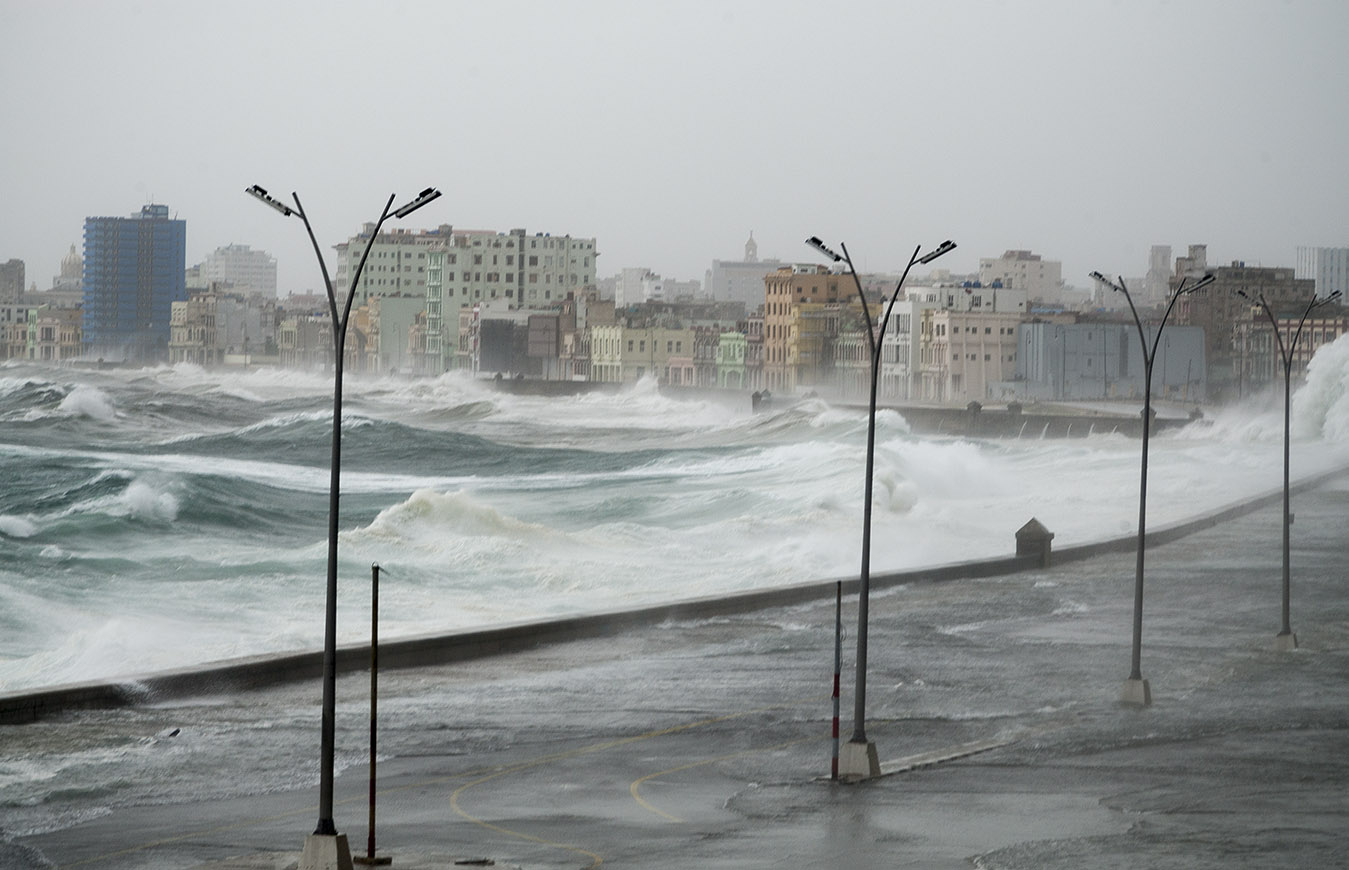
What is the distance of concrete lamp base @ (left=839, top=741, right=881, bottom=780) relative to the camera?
14.8 meters

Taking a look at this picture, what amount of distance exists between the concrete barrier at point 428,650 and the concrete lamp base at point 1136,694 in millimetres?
6857

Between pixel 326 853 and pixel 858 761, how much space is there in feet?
18.0

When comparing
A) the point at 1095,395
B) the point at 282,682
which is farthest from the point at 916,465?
the point at 1095,395

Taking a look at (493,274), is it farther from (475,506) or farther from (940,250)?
(940,250)

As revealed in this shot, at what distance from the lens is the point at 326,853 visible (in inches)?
422

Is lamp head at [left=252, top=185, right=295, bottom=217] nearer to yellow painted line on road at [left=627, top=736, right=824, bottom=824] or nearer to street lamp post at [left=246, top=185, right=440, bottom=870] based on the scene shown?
street lamp post at [left=246, top=185, right=440, bottom=870]

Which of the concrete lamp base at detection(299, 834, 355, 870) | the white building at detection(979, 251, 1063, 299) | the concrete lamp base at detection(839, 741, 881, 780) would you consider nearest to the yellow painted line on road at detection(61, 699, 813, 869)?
the concrete lamp base at detection(299, 834, 355, 870)

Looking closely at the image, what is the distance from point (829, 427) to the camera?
111 m

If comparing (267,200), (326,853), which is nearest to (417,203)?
(267,200)

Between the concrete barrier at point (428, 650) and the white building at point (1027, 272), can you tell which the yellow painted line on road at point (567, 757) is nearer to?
the concrete barrier at point (428, 650)

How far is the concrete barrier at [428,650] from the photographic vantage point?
17.0m

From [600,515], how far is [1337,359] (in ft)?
193

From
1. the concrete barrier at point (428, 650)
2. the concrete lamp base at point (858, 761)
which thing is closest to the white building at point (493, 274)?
the concrete barrier at point (428, 650)

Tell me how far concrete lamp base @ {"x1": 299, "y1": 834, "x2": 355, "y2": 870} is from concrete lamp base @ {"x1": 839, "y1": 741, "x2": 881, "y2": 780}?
5.24 metres
